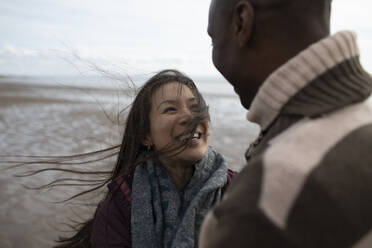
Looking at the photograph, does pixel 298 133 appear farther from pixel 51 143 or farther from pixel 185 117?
pixel 51 143

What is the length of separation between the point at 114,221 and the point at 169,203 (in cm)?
35

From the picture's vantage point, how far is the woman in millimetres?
2090

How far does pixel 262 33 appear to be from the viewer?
103 cm

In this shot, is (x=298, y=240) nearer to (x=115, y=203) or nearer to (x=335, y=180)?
(x=335, y=180)

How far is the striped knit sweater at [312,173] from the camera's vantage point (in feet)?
2.48

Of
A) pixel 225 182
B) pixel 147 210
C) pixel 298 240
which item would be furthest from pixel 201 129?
pixel 298 240

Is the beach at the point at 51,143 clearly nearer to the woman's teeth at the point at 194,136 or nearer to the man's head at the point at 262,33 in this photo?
the woman's teeth at the point at 194,136

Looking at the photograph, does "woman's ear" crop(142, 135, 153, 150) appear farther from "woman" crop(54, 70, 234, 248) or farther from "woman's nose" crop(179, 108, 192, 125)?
"woman's nose" crop(179, 108, 192, 125)

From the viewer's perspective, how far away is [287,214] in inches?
30.1

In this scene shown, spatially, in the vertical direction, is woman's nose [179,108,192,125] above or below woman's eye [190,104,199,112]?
below

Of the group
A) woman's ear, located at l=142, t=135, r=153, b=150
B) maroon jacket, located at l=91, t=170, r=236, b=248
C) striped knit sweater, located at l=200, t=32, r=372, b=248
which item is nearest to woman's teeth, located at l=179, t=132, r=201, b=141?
woman's ear, located at l=142, t=135, r=153, b=150

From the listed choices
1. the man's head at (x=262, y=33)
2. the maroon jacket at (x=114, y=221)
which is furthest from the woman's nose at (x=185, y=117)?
the man's head at (x=262, y=33)

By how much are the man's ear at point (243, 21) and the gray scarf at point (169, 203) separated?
4.14 feet

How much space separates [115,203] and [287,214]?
5.27ft
